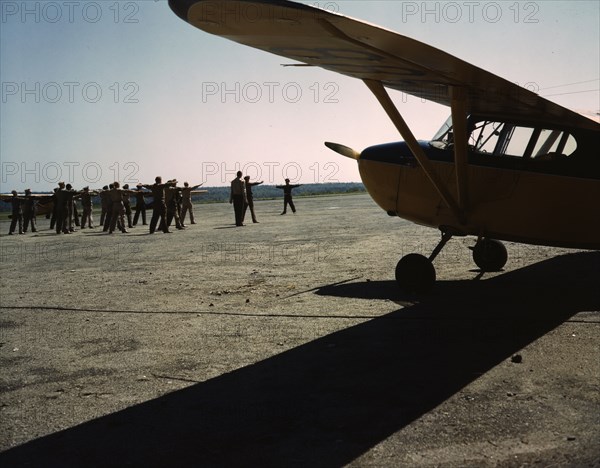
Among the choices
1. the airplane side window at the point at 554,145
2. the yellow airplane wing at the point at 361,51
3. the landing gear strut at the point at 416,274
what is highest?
the yellow airplane wing at the point at 361,51

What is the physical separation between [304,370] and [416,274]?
12.7 feet

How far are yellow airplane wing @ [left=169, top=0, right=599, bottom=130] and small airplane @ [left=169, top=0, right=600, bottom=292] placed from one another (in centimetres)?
2

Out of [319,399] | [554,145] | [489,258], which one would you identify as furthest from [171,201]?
[319,399]

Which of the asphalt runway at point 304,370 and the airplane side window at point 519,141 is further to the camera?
the airplane side window at point 519,141

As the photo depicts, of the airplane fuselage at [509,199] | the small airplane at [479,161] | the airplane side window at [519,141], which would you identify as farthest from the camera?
the airplane side window at [519,141]

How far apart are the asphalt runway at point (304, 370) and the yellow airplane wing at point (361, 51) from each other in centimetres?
265

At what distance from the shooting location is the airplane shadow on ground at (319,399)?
3.96 m

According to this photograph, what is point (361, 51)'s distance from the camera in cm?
647

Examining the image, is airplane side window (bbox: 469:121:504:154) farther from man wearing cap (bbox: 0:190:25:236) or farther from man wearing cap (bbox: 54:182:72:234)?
man wearing cap (bbox: 0:190:25:236)

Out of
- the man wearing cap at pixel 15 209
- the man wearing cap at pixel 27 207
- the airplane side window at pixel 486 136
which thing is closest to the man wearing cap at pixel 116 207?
the man wearing cap at pixel 15 209

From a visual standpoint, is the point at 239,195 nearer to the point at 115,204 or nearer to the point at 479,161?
the point at 115,204

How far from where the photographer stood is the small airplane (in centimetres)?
758

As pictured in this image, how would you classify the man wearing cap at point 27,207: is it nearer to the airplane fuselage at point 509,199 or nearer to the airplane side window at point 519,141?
the airplane fuselage at point 509,199

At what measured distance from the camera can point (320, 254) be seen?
14328mm
